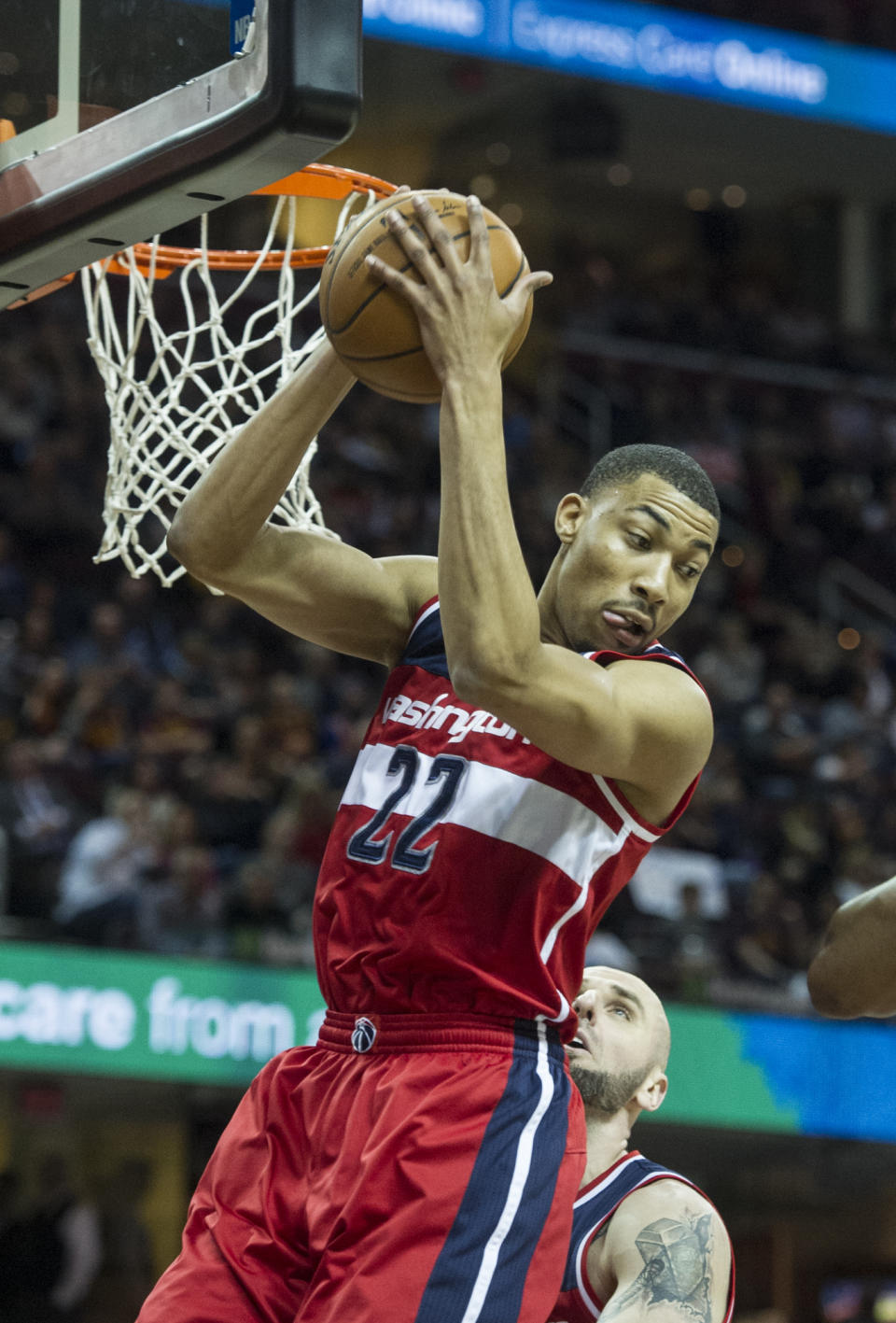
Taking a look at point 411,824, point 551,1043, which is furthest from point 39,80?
point 551,1043

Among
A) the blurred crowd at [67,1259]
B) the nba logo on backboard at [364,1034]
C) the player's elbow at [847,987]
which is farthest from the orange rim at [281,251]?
the blurred crowd at [67,1259]

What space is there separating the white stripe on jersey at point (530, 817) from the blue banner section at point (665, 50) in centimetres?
1029

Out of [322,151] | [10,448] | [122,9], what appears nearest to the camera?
[322,151]

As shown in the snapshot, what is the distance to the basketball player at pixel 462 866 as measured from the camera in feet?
8.66

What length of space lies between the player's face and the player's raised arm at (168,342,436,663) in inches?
12.7

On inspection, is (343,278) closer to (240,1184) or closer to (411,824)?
(411,824)

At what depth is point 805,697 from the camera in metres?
12.8

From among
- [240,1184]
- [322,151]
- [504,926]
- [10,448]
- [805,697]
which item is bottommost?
[805,697]

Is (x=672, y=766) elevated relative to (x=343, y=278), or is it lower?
lower

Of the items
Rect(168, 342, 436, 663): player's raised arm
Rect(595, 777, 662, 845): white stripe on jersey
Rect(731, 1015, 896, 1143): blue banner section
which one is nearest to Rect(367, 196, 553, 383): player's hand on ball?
Rect(168, 342, 436, 663): player's raised arm

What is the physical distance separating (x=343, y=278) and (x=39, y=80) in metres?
0.71

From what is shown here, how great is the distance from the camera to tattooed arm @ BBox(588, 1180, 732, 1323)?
3.24 meters

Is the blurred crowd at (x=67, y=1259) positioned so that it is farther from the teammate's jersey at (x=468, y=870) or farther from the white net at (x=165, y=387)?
the teammate's jersey at (x=468, y=870)

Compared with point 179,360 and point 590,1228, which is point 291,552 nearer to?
point 179,360
